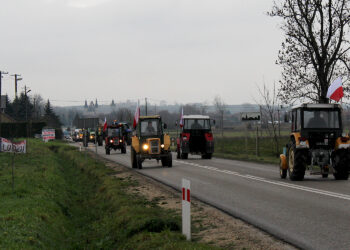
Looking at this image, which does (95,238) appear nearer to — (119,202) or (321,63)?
(119,202)

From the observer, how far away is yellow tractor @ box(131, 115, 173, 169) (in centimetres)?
2747

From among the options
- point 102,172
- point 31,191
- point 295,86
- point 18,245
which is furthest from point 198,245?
point 295,86

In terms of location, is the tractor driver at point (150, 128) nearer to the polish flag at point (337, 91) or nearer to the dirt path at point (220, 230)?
the polish flag at point (337, 91)

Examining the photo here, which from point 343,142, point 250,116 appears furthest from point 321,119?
point 250,116

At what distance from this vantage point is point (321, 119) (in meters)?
18.0

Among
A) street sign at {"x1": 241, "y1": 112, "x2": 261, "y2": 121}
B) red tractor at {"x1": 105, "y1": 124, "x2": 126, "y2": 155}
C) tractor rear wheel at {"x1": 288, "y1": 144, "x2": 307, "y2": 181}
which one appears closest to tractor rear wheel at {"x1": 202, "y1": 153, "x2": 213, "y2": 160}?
street sign at {"x1": 241, "y1": 112, "x2": 261, "y2": 121}

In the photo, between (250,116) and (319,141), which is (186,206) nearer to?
(319,141)

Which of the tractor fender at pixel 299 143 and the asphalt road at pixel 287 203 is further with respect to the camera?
the tractor fender at pixel 299 143

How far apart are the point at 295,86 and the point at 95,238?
2052cm

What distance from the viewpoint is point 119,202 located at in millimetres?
14070

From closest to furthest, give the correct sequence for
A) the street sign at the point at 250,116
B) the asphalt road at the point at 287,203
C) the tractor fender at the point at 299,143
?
1. the asphalt road at the point at 287,203
2. the tractor fender at the point at 299,143
3. the street sign at the point at 250,116

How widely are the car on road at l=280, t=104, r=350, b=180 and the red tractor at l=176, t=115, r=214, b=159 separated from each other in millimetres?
15319

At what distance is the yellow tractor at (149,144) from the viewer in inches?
1081

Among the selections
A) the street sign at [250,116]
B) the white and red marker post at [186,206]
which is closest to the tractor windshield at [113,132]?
the street sign at [250,116]
